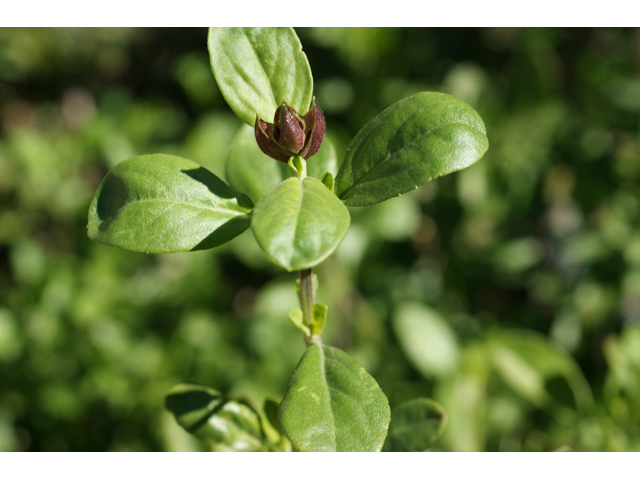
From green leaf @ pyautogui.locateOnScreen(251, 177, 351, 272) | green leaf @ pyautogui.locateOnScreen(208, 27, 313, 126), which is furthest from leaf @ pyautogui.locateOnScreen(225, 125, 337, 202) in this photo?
green leaf @ pyautogui.locateOnScreen(251, 177, 351, 272)

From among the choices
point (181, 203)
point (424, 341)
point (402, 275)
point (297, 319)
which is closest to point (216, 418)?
point (297, 319)

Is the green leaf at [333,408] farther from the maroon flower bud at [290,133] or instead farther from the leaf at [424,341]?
the leaf at [424,341]

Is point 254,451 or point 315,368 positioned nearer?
point 315,368

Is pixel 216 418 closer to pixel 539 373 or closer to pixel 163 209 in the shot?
pixel 163 209

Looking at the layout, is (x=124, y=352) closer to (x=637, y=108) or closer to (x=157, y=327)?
(x=157, y=327)

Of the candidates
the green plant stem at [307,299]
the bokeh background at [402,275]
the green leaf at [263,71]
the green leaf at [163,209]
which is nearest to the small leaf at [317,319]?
the green plant stem at [307,299]

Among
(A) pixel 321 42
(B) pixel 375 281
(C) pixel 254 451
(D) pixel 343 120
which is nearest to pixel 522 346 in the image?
(B) pixel 375 281
